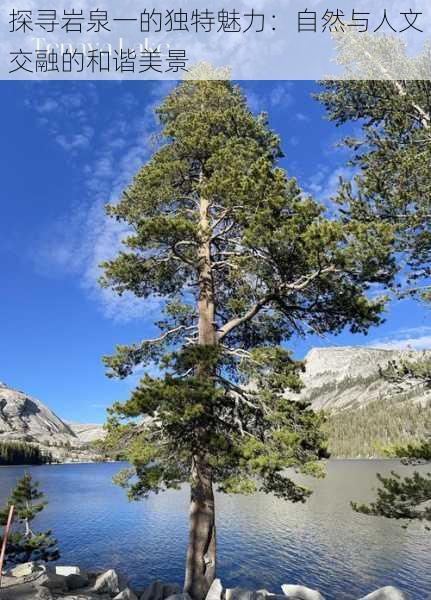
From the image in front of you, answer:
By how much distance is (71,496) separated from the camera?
77.7 m

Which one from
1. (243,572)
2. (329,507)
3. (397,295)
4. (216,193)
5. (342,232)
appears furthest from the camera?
(329,507)

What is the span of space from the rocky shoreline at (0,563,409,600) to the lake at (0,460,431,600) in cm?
1263

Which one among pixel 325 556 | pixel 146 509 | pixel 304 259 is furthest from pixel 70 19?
pixel 146 509

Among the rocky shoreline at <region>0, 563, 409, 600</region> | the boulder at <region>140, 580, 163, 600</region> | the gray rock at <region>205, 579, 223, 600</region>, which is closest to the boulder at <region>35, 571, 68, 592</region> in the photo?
the rocky shoreline at <region>0, 563, 409, 600</region>

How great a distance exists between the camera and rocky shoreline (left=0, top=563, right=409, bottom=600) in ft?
39.0

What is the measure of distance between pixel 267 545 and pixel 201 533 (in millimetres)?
27849

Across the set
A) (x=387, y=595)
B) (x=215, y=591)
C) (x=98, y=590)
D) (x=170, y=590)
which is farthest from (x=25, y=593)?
(x=387, y=595)

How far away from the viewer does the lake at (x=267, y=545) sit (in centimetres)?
2756

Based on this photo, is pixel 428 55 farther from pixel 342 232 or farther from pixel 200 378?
pixel 200 378

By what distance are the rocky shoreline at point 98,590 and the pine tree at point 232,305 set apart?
0.90 meters

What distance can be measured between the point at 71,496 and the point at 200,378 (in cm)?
7587

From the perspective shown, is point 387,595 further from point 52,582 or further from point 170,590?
point 52,582

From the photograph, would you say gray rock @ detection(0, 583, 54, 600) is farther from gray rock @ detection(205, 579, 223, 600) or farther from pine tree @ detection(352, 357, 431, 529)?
pine tree @ detection(352, 357, 431, 529)

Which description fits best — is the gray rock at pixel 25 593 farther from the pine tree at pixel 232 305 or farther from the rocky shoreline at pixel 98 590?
the pine tree at pixel 232 305
